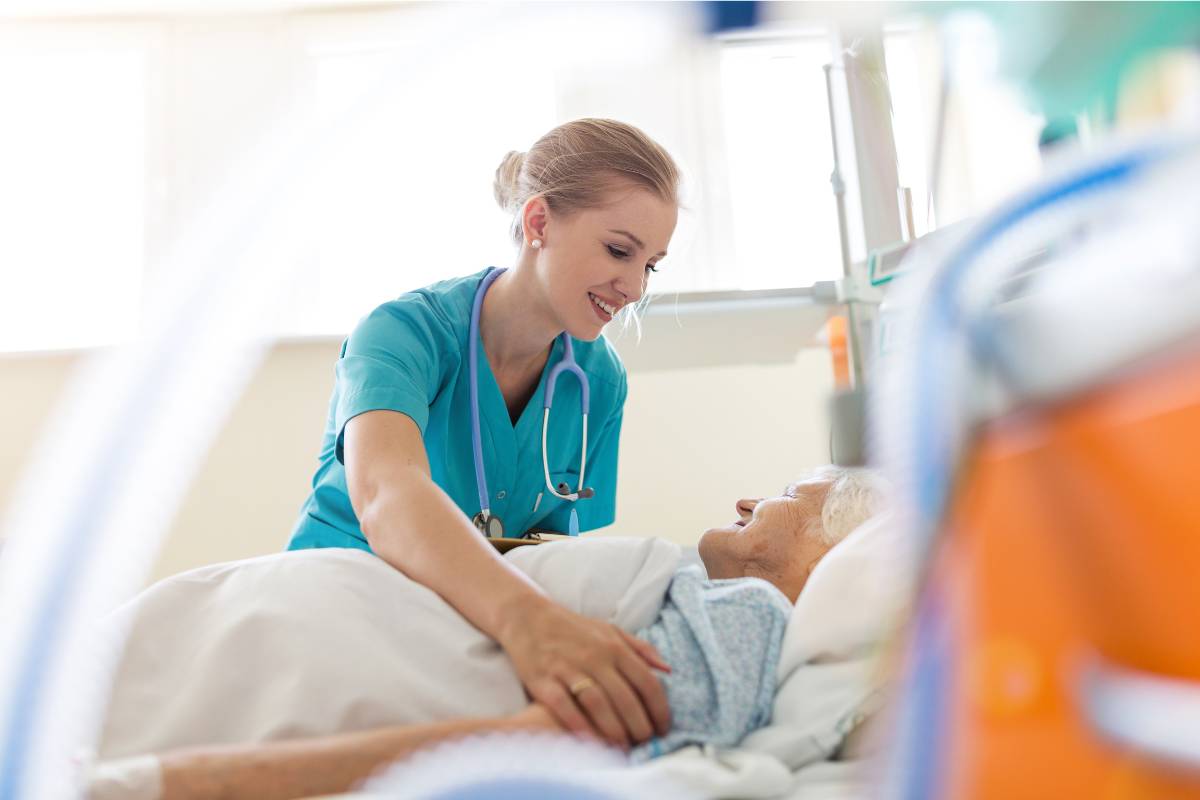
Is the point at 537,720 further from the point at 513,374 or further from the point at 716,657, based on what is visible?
the point at 513,374

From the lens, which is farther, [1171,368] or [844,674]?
[844,674]

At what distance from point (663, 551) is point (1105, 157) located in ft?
2.01

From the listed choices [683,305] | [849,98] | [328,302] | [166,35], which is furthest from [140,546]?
[166,35]

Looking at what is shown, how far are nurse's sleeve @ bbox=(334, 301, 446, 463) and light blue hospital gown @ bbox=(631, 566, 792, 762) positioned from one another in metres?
0.41

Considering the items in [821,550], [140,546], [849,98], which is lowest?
[821,550]

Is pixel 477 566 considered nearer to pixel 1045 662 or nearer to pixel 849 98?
pixel 1045 662

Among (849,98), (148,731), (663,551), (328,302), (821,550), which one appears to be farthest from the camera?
(328,302)

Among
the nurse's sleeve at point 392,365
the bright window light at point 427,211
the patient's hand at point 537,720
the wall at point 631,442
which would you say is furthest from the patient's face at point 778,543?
the bright window light at point 427,211

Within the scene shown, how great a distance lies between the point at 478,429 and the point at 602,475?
306mm

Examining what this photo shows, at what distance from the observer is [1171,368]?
42cm

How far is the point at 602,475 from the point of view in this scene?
1580 mm

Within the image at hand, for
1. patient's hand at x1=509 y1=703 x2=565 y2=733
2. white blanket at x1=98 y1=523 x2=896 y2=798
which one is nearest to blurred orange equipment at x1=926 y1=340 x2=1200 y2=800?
white blanket at x1=98 y1=523 x2=896 y2=798

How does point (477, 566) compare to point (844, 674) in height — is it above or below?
above

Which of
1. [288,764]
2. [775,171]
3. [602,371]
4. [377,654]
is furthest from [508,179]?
[775,171]
